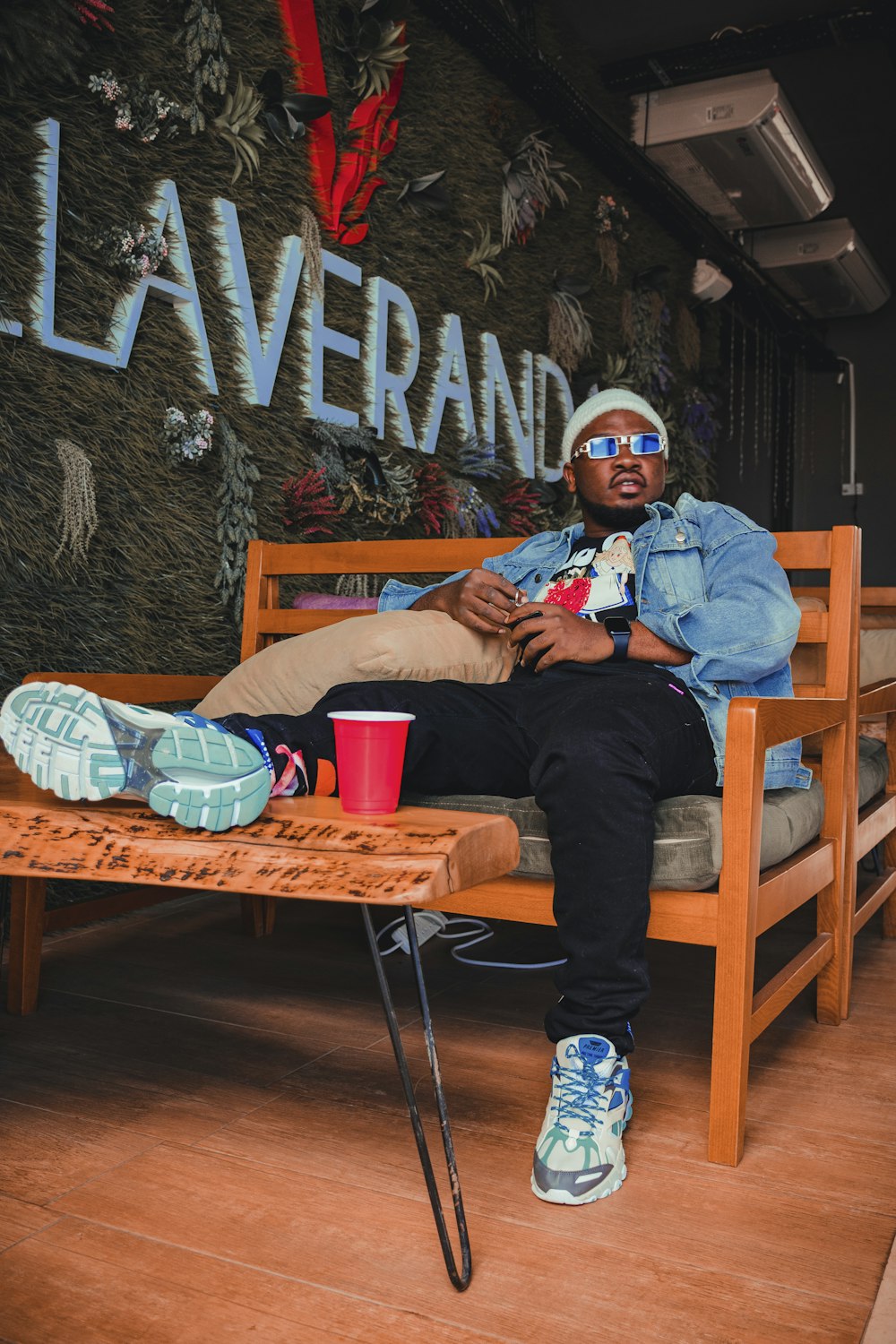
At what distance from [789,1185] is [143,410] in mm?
2144

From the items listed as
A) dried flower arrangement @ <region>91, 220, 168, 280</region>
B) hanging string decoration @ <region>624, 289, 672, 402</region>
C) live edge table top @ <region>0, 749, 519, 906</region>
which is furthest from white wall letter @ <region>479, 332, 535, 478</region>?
live edge table top @ <region>0, 749, 519, 906</region>

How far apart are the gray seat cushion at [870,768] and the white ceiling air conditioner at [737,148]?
3.09 metres

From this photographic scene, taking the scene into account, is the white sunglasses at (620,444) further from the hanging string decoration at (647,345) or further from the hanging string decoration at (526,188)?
the hanging string decoration at (647,345)

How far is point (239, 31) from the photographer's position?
2.88 meters

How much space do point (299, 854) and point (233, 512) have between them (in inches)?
77.9

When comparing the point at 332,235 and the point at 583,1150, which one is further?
the point at 332,235

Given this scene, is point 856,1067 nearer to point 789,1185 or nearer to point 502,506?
point 789,1185

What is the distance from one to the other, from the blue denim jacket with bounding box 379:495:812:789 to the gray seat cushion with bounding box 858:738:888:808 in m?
0.41

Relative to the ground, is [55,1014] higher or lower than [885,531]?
lower

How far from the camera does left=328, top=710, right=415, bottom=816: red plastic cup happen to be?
1.10 m

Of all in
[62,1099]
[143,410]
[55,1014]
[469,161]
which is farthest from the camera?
[469,161]

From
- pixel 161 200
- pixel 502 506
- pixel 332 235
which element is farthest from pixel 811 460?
pixel 161 200

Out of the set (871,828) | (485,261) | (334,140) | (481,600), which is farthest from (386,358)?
(871,828)

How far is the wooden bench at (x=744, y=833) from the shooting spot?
141cm
